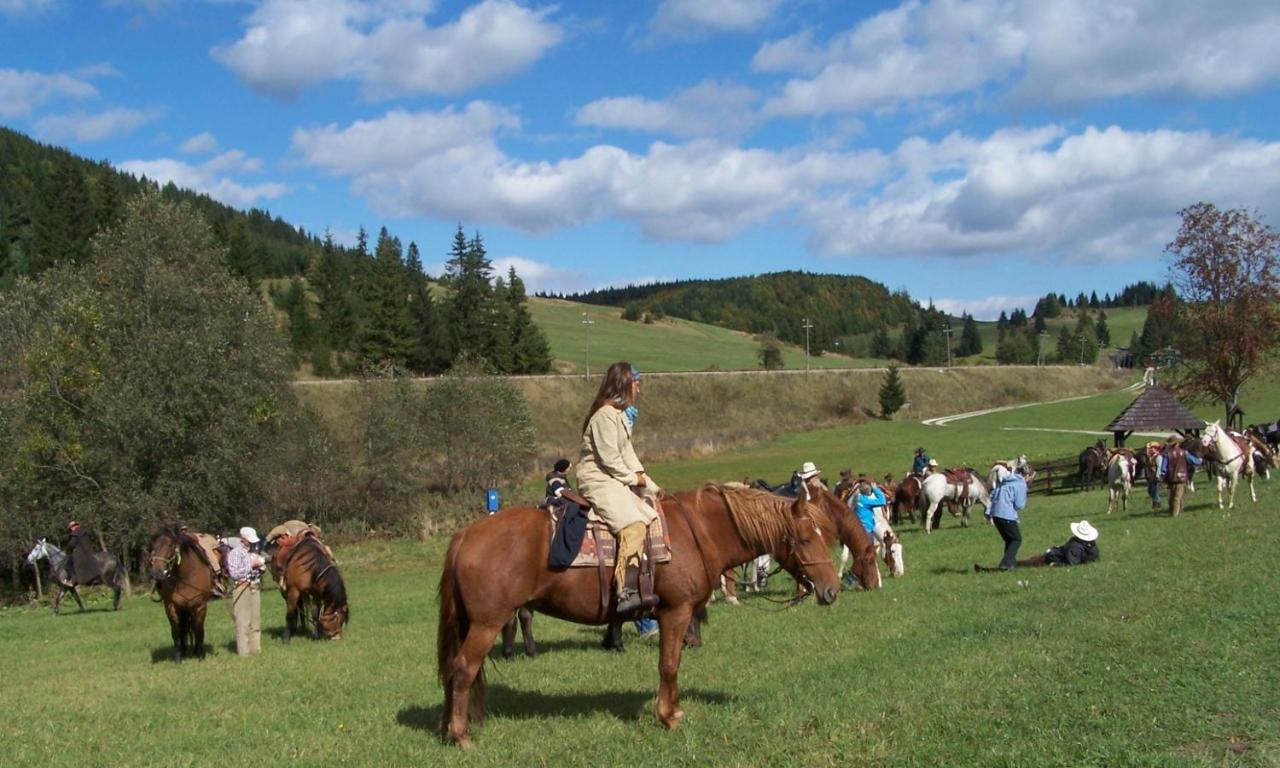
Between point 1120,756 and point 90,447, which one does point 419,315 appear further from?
point 1120,756

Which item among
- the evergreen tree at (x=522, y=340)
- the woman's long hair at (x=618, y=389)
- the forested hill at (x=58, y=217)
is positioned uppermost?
the forested hill at (x=58, y=217)

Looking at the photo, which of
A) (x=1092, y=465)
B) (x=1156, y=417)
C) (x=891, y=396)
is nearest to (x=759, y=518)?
(x=1092, y=465)

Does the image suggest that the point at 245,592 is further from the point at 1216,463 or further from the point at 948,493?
the point at 948,493

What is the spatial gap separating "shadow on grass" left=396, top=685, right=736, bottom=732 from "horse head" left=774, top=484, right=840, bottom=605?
139 centimetres

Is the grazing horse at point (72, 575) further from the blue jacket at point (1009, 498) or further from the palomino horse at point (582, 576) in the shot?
the blue jacket at point (1009, 498)

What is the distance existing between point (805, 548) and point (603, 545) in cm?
189

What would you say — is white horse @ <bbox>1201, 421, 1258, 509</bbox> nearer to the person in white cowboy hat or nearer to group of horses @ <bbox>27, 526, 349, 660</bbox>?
group of horses @ <bbox>27, 526, 349, 660</bbox>

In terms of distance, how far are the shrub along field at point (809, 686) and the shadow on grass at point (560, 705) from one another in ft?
0.12

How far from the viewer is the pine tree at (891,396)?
93.1 metres

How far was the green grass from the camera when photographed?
12594cm

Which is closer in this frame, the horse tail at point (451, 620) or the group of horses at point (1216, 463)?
the horse tail at point (451, 620)

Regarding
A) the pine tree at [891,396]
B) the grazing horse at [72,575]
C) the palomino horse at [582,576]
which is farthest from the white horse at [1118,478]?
the pine tree at [891,396]

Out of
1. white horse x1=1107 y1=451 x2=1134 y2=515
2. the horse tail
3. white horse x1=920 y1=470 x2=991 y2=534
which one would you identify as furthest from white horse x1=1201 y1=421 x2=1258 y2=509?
the horse tail

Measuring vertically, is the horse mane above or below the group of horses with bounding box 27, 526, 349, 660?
above
